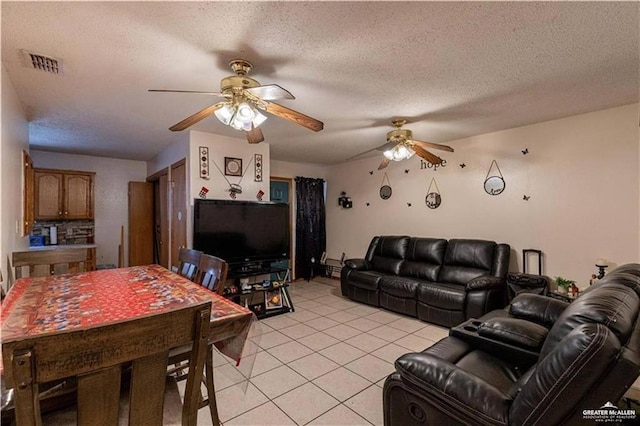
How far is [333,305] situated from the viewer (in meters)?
4.50

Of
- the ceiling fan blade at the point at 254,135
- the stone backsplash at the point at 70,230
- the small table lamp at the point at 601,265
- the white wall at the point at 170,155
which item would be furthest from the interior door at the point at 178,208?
the small table lamp at the point at 601,265

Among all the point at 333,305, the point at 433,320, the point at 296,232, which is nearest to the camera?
the point at 433,320

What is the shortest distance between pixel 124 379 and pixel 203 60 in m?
1.94

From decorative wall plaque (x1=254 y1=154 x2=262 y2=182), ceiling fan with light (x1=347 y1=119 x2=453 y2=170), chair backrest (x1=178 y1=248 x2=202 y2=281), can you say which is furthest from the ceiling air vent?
ceiling fan with light (x1=347 y1=119 x2=453 y2=170)

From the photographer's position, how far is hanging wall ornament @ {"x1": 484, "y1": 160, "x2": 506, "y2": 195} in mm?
4059

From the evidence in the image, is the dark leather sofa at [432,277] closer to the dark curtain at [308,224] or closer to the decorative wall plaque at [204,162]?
the dark curtain at [308,224]

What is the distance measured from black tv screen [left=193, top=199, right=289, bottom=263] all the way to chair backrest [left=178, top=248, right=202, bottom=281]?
1170 mm

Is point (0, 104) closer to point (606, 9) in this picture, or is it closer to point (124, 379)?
point (124, 379)

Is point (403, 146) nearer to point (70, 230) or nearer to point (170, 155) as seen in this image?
point (170, 155)

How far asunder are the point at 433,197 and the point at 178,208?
12.7ft

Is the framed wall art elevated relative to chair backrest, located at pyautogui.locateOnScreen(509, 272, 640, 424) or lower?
elevated

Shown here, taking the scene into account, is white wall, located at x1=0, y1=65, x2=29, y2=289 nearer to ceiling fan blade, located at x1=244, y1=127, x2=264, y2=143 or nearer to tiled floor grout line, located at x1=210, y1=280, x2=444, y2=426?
ceiling fan blade, located at x1=244, y1=127, x2=264, y2=143

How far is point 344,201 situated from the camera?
6.26 m

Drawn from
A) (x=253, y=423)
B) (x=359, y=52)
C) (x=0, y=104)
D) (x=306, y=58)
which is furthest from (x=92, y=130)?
(x=253, y=423)
